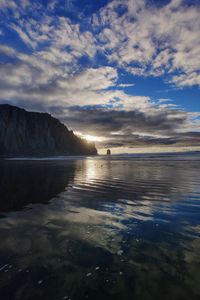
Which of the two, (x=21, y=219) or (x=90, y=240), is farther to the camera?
(x=21, y=219)

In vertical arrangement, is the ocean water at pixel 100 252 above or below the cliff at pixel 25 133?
below

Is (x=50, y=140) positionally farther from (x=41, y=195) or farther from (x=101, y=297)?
(x=101, y=297)

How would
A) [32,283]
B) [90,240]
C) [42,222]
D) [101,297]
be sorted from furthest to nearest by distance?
[42,222], [90,240], [32,283], [101,297]

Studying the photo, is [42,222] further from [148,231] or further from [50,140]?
[50,140]

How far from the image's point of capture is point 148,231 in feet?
26.7

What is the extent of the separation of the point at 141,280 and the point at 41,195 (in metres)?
11.6

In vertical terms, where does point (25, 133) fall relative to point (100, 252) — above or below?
above

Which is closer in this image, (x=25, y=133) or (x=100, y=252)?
(x=100, y=252)

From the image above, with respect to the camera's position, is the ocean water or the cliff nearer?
the ocean water

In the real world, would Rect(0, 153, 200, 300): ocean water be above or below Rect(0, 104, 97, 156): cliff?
below

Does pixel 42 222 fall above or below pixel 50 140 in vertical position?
below

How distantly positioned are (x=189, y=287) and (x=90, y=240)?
3574 millimetres

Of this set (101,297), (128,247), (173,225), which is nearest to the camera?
(101,297)

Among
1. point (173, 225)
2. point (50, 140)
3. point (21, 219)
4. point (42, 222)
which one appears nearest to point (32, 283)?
point (42, 222)
